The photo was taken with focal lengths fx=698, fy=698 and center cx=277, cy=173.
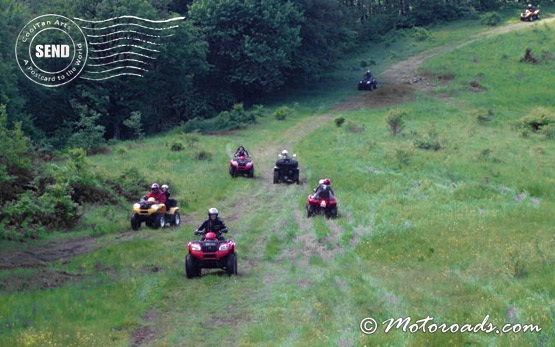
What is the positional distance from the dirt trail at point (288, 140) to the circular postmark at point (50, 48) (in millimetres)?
14927

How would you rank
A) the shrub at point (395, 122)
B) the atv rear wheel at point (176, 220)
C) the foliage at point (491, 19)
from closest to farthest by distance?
the atv rear wheel at point (176, 220)
the shrub at point (395, 122)
the foliage at point (491, 19)

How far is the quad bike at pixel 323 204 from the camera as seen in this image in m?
26.0

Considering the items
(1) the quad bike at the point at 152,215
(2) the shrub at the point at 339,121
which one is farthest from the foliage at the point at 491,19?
(1) the quad bike at the point at 152,215

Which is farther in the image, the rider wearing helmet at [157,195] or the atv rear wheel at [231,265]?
the rider wearing helmet at [157,195]

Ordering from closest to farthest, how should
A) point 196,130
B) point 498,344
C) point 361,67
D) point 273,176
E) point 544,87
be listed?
point 498,344, point 273,176, point 196,130, point 544,87, point 361,67

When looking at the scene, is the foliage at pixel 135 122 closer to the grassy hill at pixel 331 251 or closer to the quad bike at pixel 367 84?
the grassy hill at pixel 331 251

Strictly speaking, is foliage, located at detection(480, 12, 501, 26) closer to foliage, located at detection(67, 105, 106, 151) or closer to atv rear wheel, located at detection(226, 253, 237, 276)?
foliage, located at detection(67, 105, 106, 151)

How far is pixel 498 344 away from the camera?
1152 centimetres

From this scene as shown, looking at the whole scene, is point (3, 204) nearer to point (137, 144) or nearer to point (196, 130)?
point (137, 144)

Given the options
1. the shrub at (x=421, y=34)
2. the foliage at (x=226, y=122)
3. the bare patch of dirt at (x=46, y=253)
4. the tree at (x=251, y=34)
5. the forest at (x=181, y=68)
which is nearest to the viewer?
the bare patch of dirt at (x=46, y=253)

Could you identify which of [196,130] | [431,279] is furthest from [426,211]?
[196,130]

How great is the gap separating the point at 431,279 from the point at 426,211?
28.2 ft

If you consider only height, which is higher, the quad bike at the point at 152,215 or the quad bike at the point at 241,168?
the quad bike at the point at 152,215

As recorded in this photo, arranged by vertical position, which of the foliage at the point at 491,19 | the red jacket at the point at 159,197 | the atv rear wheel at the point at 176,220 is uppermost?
the foliage at the point at 491,19
